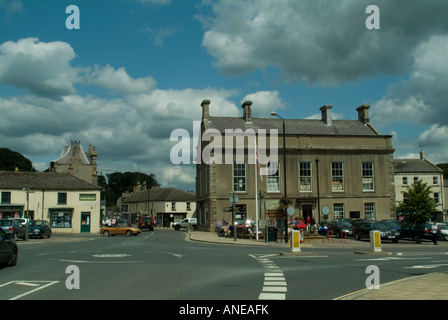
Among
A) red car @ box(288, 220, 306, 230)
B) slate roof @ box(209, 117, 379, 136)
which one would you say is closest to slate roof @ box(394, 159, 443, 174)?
slate roof @ box(209, 117, 379, 136)

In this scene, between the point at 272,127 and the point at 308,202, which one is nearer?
the point at 308,202

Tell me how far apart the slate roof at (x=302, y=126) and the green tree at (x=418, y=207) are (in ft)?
70.3

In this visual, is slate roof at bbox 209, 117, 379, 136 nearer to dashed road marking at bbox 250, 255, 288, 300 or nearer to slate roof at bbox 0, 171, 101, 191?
slate roof at bbox 0, 171, 101, 191

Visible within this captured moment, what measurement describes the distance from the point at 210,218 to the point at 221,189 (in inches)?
135

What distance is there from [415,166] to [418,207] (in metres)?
43.3

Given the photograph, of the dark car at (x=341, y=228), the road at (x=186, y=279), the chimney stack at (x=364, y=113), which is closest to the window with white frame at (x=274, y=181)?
the dark car at (x=341, y=228)

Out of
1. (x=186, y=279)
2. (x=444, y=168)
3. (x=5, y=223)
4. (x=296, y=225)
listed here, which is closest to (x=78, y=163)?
(x=5, y=223)

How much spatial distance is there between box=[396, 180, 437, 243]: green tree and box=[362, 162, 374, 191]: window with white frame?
2028 cm

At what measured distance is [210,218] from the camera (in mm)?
48844

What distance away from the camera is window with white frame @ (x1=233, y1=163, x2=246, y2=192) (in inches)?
1939
